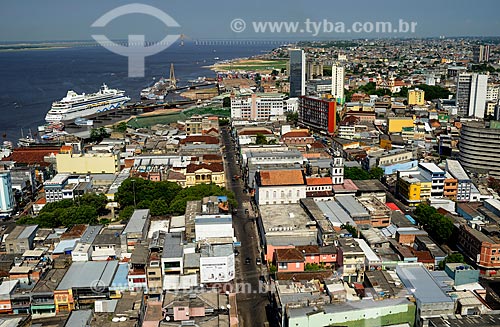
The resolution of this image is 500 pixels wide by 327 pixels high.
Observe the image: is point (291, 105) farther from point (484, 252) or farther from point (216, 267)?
point (216, 267)

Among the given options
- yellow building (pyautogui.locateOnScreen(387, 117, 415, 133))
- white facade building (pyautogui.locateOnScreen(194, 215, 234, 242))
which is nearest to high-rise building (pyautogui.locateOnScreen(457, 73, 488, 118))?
yellow building (pyautogui.locateOnScreen(387, 117, 415, 133))

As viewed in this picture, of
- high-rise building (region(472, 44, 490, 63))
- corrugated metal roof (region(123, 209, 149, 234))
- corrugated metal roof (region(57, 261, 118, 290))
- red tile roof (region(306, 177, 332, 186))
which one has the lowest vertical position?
corrugated metal roof (region(57, 261, 118, 290))

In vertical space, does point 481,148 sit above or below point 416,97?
below

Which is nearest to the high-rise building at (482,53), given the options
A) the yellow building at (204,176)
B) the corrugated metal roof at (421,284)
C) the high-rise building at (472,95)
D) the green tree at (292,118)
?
the high-rise building at (472,95)

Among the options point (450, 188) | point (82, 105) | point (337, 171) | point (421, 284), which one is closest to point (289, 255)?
point (421, 284)

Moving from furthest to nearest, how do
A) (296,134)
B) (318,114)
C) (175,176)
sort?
(318,114), (296,134), (175,176)

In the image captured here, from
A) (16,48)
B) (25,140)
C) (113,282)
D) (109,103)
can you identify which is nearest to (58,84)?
(109,103)

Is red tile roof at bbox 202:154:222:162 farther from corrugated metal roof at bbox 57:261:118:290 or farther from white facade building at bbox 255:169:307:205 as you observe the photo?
corrugated metal roof at bbox 57:261:118:290

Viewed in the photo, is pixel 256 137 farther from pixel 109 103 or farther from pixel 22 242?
pixel 109 103
